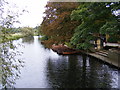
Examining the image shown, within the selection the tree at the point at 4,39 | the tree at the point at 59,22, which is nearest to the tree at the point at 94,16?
the tree at the point at 4,39

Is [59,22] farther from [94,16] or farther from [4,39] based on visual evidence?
[4,39]

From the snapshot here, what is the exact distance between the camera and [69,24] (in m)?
7.05

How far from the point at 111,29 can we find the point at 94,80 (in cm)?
195

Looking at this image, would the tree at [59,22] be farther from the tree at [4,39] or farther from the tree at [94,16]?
the tree at [4,39]

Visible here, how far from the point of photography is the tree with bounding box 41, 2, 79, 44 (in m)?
6.89

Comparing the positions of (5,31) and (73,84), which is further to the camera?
(73,84)

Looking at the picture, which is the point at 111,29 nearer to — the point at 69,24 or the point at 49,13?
the point at 69,24

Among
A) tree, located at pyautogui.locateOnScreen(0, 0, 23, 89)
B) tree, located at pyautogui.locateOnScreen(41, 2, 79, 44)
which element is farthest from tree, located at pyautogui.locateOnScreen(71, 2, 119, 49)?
tree, located at pyautogui.locateOnScreen(41, 2, 79, 44)

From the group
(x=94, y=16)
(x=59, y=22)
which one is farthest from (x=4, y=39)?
(x=59, y=22)

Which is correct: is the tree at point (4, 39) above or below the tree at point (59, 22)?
below

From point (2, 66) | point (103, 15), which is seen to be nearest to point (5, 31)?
point (2, 66)

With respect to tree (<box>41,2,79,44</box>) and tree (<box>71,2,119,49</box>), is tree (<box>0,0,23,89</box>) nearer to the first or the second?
tree (<box>71,2,119,49</box>)

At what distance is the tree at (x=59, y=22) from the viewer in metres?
6.89

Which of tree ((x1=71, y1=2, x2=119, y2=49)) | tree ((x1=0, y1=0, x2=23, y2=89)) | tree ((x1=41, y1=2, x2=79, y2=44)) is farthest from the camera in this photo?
tree ((x1=41, y1=2, x2=79, y2=44))
